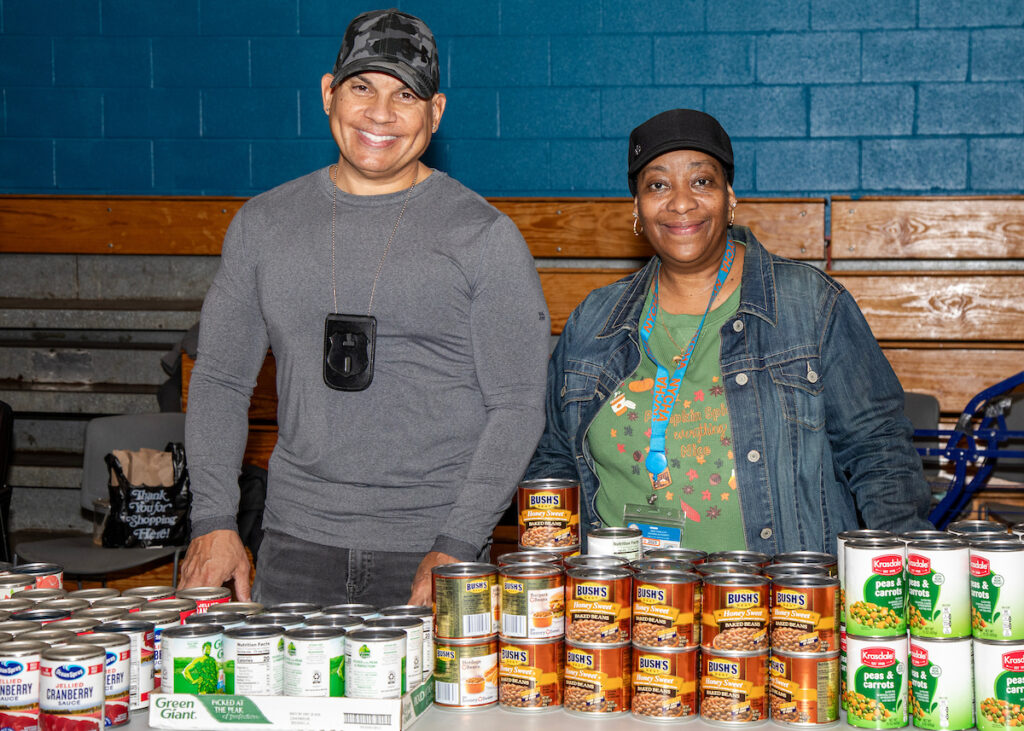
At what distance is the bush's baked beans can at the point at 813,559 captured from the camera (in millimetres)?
1403

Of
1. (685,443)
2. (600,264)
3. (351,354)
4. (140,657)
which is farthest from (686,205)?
(600,264)

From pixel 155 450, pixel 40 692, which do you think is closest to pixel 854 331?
pixel 40 692

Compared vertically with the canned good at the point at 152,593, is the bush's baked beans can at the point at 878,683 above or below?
below

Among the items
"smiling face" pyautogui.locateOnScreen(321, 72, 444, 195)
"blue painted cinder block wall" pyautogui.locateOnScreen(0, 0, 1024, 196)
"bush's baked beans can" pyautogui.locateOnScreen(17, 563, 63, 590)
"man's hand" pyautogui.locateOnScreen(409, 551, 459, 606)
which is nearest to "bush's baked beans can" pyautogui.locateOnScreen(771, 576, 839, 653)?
"man's hand" pyautogui.locateOnScreen(409, 551, 459, 606)

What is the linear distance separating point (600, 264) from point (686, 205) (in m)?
2.92

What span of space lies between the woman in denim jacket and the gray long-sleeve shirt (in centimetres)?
31

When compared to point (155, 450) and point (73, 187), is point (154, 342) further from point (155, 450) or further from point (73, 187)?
point (155, 450)

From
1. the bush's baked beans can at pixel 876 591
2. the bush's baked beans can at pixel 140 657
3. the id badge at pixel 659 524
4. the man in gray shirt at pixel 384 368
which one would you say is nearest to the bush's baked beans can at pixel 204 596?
the bush's baked beans can at pixel 140 657

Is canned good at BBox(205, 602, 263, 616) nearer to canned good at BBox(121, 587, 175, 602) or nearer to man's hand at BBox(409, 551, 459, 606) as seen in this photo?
canned good at BBox(121, 587, 175, 602)

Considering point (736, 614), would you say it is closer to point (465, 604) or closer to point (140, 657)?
point (465, 604)

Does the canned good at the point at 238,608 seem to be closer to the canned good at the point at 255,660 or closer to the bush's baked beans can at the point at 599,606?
the canned good at the point at 255,660

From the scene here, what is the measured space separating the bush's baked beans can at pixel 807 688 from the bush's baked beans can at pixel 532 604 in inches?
11.7

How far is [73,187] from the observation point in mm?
5297

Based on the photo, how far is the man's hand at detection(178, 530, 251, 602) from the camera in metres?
1.81
